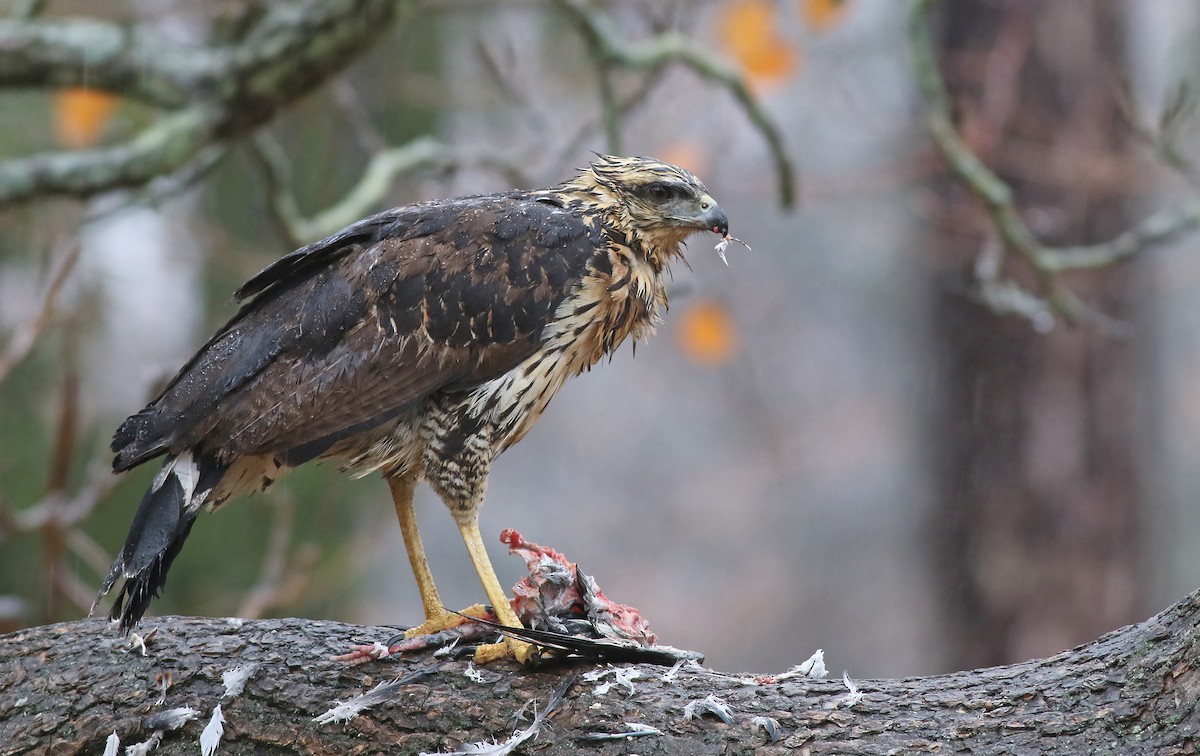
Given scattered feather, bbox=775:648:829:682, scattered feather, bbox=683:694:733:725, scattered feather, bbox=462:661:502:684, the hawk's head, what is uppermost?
the hawk's head

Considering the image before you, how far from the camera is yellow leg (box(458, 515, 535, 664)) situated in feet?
10.1

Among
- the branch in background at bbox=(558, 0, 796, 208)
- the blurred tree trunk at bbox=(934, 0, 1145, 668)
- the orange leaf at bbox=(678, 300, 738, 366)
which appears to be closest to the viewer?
the branch in background at bbox=(558, 0, 796, 208)

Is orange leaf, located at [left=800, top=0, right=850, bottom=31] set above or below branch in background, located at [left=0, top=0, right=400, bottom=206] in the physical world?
above

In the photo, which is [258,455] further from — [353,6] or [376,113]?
[376,113]

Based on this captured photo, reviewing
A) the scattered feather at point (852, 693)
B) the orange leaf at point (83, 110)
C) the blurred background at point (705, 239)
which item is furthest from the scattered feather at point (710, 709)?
the orange leaf at point (83, 110)

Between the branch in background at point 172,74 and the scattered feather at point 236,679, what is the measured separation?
2.19 metres

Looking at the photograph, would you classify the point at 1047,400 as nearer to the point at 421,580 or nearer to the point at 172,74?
the point at 421,580

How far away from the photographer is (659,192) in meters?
3.63

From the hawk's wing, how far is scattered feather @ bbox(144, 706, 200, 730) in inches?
24.9

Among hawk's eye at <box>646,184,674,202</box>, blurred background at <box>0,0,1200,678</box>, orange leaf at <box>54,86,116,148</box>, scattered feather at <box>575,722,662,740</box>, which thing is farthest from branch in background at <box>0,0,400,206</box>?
scattered feather at <box>575,722,662,740</box>

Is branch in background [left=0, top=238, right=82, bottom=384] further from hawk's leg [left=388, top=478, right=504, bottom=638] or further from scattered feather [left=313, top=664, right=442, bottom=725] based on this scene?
scattered feather [left=313, top=664, right=442, bottom=725]

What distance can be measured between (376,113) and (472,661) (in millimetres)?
5456

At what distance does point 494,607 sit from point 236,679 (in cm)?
66

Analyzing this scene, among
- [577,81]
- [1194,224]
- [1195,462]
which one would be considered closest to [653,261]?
[1194,224]
